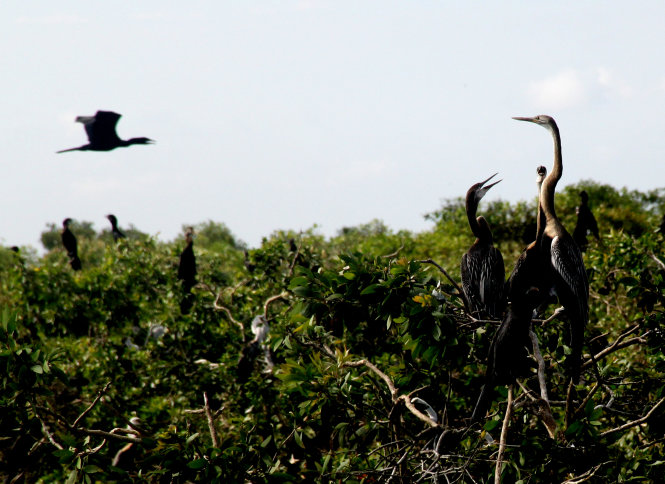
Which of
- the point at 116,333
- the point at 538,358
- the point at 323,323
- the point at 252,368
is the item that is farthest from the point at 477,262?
the point at 116,333

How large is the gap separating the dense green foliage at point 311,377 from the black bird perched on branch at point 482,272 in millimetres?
132

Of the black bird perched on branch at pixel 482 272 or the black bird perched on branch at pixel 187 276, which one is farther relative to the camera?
the black bird perched on branch at pixel 187 276

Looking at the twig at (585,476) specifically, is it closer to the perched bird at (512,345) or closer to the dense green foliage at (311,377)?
the dense green foliage at (311,377)

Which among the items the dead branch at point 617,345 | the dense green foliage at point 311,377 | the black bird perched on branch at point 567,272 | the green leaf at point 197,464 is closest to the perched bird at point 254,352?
the dense green foliage at point 311,377

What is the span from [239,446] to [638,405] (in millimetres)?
2196

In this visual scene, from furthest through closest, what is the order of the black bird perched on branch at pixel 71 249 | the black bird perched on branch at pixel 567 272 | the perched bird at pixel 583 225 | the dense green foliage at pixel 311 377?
the black bird perched on branch at pixel 71 249
the perched bird at pixel 583 225
the black bird perched on branch at pixel 567 272
the dense green foliage at pixel 311 377

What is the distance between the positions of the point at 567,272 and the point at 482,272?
2.96 ft

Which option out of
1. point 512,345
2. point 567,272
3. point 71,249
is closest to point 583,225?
point 567,272

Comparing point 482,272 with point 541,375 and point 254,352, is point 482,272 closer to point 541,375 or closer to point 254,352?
point 541,375

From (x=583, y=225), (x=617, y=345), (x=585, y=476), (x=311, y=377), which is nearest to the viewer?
(x=585, y=476)

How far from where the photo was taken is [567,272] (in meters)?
3.01

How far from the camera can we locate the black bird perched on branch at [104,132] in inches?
144

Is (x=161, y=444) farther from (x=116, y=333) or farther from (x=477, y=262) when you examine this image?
(x=116, y=333)

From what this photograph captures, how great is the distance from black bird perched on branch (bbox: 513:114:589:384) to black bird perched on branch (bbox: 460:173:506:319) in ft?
1.78
